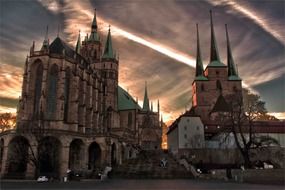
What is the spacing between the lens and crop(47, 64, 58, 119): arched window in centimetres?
4984

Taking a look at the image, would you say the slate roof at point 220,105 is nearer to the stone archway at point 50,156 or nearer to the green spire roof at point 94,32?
the green spire roof at point 94,32

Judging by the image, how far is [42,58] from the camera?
51438mm

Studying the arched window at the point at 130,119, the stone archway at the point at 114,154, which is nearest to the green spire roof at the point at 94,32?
the arched window at the point at 130,119

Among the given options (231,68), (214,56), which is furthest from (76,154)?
(231,68)

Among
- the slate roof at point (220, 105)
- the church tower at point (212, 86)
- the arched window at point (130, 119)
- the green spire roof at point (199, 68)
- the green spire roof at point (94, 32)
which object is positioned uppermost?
the green spire roof at point (94, 32)

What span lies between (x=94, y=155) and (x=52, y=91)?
1367cm

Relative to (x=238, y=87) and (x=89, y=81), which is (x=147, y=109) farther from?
(x=89, y=81)

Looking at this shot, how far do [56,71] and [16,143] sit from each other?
1430 cm

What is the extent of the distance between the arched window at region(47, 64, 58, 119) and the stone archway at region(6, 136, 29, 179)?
6.17 meters

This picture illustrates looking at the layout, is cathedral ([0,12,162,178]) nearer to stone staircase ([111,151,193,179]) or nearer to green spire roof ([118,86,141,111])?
stone staircase ([111,151,193,179])

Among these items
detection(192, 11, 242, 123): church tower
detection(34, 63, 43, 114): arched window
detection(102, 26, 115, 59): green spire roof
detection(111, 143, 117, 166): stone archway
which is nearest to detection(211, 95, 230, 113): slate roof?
A: detection(192, 11, 242, 123): church tower

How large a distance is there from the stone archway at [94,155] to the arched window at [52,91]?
8966 millimetres

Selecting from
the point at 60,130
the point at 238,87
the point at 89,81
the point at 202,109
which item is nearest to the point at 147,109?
the point at 202,109

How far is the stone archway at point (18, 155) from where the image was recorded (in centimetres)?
4441
